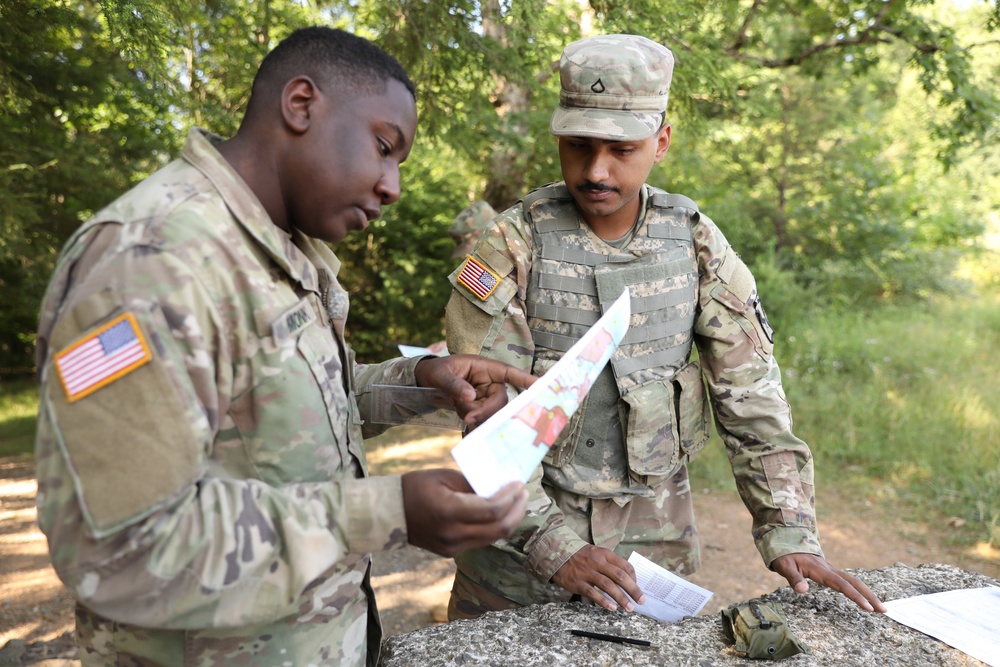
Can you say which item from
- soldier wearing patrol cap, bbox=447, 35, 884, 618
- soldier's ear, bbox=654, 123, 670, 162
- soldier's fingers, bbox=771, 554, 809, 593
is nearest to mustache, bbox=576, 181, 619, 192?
soldier wearing patrol cap, bbox=447, 35, 884, 618

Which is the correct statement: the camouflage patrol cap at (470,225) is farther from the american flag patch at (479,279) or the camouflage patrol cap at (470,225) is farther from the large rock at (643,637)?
the large rock at (643,637)

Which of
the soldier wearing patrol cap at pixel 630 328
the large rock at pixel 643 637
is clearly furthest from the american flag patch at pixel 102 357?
the soldier wearing patrol cap at pixel 630 328

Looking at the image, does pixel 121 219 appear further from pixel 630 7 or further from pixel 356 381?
pixel 630 7

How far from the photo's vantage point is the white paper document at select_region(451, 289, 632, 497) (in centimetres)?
112

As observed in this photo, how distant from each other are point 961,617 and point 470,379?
4.83 ft

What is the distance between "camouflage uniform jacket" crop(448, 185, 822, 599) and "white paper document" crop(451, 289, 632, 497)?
638 millimetres

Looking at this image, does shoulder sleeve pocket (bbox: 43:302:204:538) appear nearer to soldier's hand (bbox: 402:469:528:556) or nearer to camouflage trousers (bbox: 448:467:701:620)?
soldier's hand (bbox: 402:469:528:556)

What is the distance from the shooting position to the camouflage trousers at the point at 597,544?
2.16 metres

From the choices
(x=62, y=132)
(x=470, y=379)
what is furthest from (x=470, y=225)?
(x=470, y=379)

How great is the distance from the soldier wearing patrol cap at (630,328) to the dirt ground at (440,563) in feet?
7.15

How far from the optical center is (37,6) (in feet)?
9.48

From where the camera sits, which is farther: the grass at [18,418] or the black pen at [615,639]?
the grass at [18,418]

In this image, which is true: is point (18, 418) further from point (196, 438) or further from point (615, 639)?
point (196, 438)

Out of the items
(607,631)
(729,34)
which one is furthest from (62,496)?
(729,34)
